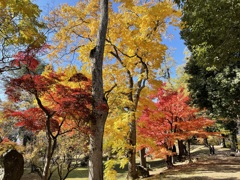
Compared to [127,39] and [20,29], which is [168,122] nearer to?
[127,39]

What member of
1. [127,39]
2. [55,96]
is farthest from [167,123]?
[55,96]

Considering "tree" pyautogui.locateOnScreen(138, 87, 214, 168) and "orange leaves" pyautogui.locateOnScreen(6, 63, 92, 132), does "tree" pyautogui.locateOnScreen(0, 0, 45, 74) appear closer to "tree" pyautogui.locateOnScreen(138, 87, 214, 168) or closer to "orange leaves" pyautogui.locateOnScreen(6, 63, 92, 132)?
"orange leaves" pyautogui.locateOnScreen(6, 63, 92, 132)

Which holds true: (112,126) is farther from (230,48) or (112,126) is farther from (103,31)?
(230,48)

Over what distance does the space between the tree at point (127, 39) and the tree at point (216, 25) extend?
1.58 metres

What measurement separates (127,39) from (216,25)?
3.56 meters

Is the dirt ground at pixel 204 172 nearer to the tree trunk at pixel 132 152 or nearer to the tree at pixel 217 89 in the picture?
the tree trunk at pixel 132 152

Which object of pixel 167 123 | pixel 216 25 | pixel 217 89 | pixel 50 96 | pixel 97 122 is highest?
pixel 216 25

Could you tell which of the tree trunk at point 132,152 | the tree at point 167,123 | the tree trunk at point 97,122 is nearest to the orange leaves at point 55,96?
the tree trunk at point 97,122

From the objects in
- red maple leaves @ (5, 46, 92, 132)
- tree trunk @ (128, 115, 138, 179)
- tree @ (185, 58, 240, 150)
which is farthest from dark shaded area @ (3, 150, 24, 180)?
tree @ (185, 58, 240, 150)

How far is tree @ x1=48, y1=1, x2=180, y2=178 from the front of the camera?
337 inches

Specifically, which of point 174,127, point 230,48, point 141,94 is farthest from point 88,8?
point 174,127

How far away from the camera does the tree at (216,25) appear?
19.9ft

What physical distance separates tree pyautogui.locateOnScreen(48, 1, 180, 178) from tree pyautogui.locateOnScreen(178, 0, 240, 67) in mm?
1579

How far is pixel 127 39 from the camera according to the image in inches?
346
